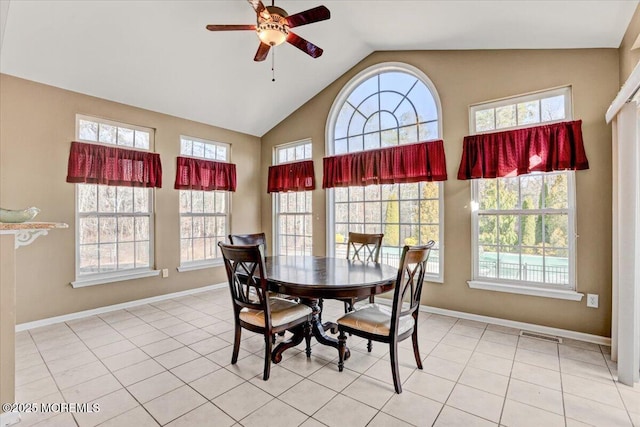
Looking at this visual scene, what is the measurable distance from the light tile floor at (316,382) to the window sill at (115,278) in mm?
600

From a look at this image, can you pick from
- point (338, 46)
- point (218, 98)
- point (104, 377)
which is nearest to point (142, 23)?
point (218, 98)

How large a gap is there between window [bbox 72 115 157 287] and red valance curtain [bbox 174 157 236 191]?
1.62 ft

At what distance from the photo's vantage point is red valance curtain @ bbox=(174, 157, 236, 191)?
4.64m

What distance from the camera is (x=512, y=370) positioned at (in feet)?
7.95

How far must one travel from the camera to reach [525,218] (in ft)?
10.9

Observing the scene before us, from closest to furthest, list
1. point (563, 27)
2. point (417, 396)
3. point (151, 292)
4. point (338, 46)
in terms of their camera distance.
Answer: point (417, 396) → point (563, 27) → point (338, 46) → point (151, 292)

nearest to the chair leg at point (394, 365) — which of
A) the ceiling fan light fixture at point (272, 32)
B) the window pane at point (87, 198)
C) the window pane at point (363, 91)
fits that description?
the ceiling fan light fixture at point (272, 32)

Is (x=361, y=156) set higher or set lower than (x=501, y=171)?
higher

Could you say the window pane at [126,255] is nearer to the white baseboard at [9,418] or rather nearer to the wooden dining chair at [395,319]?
the white baseboard at [9,418]

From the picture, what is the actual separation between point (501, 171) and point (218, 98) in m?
3.99

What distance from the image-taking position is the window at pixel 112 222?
377cm

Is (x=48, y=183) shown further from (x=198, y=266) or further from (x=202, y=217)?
(x=198, y=266)

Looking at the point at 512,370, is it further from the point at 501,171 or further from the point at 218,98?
the point at 218,98

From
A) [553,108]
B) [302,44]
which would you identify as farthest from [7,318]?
[553,108]
